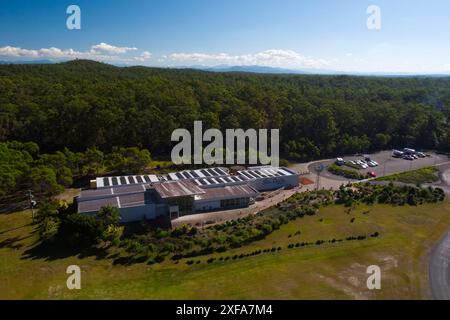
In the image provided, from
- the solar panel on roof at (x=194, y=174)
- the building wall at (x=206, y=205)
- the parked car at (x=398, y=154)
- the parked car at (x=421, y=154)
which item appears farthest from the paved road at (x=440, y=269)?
the parked car at (x=421, y=154)

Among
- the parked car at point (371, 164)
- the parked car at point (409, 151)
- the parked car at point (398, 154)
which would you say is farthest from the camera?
the parked car at point (409, 151)

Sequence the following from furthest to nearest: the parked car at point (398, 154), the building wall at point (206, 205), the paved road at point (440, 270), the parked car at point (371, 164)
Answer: the parked car at point (398, 154), the parked car at point (371, 164), the building wall at point (206, 205), the paved road at point (440, 270)

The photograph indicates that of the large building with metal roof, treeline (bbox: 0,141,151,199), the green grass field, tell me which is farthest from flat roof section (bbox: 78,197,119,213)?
treeline (bbox: 0,141,151,199)

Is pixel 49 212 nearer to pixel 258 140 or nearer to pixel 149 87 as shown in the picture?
pixel 258 140

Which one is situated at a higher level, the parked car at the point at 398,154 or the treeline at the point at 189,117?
the treeline at the point at 189,117

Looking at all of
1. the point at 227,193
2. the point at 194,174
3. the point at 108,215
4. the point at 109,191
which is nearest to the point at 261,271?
the point at 227,193

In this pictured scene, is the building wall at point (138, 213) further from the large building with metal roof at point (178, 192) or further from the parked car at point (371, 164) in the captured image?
the parked car at point (371, 164)

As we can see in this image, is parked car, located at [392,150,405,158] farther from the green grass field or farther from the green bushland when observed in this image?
the green grass field
